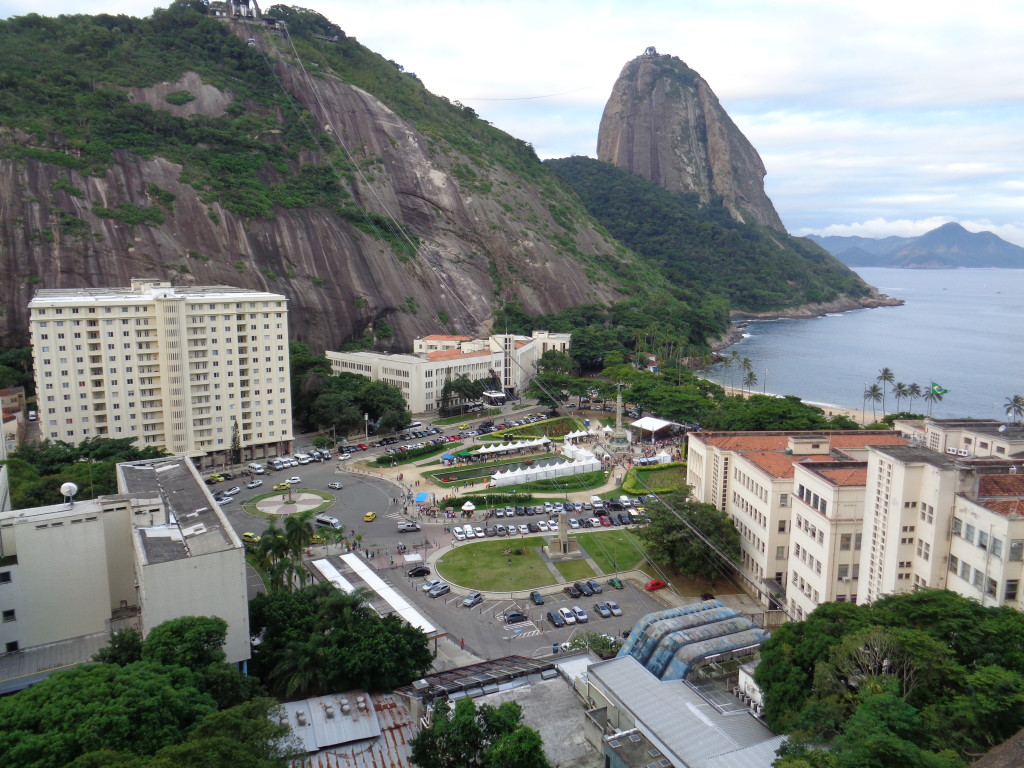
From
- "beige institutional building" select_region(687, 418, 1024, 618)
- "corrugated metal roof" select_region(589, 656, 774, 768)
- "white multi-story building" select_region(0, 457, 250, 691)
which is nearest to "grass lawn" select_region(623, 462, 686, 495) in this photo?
"beige institutional building" select_region(687, 418, 1024, 618)

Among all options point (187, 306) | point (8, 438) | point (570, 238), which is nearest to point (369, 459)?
point (187, 306)

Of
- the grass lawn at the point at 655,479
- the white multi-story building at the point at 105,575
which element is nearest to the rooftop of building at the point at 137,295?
the white multi-story building at the point at 105,575

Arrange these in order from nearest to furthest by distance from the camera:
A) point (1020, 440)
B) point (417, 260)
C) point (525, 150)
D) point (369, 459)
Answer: point (1020, 440) < point (369, 459) < point (417, 260) < point (525, 150)

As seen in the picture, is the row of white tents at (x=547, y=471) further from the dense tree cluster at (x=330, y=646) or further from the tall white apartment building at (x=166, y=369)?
the dense tree cluster at (x=330, y=646)

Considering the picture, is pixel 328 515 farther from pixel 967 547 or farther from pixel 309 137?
pixel 309 137

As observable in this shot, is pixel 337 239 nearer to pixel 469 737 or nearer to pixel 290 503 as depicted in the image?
pixel 290 503

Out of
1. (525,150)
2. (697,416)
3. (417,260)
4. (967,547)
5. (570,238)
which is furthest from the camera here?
(525,150)
